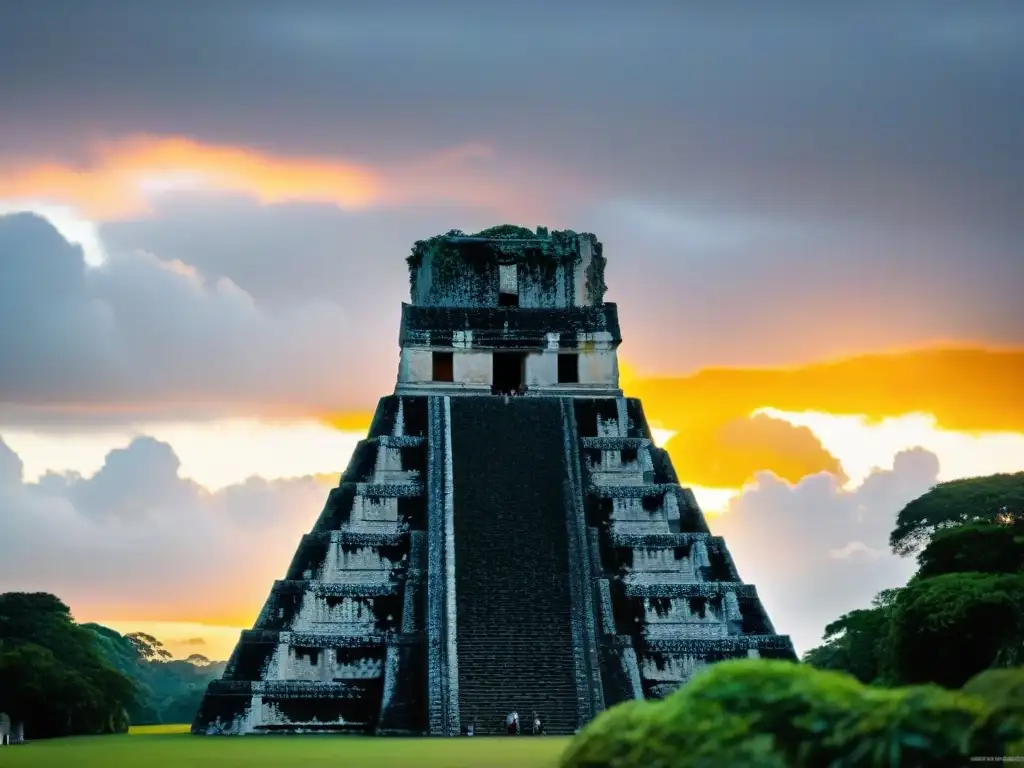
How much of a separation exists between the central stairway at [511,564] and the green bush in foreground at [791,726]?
368 inches

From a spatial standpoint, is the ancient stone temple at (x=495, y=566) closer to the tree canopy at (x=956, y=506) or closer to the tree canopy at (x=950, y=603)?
the tree canopy at (x=950, y=603)

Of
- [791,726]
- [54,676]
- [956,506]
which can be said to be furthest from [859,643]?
[791,726]

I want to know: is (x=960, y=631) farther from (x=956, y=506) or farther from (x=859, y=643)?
(x=956, y=506)

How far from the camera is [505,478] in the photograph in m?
22.2

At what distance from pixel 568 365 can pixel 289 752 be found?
36.1 feet

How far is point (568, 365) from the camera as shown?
81.6 ft

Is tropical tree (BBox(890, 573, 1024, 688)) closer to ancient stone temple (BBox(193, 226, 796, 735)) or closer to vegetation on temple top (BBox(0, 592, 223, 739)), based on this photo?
ancient stone temple (BBox(193, 226, 796, 735))

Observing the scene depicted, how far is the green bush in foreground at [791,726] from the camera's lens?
25.3ft

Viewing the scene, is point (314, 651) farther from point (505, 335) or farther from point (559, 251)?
point (559, 251)

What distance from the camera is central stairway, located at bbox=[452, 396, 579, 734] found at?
60.3 feet

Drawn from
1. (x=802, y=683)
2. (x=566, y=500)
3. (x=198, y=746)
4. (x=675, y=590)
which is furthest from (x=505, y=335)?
(x=802, y=683)

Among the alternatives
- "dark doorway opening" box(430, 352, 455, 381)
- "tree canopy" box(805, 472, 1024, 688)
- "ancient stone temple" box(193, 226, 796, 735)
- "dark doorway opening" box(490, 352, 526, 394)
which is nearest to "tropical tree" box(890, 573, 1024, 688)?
"tree canopy" box(805, 472, 1024, 688)

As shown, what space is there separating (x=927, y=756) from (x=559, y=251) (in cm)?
1892

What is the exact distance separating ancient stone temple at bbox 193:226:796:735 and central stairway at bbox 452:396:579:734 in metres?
0.02
